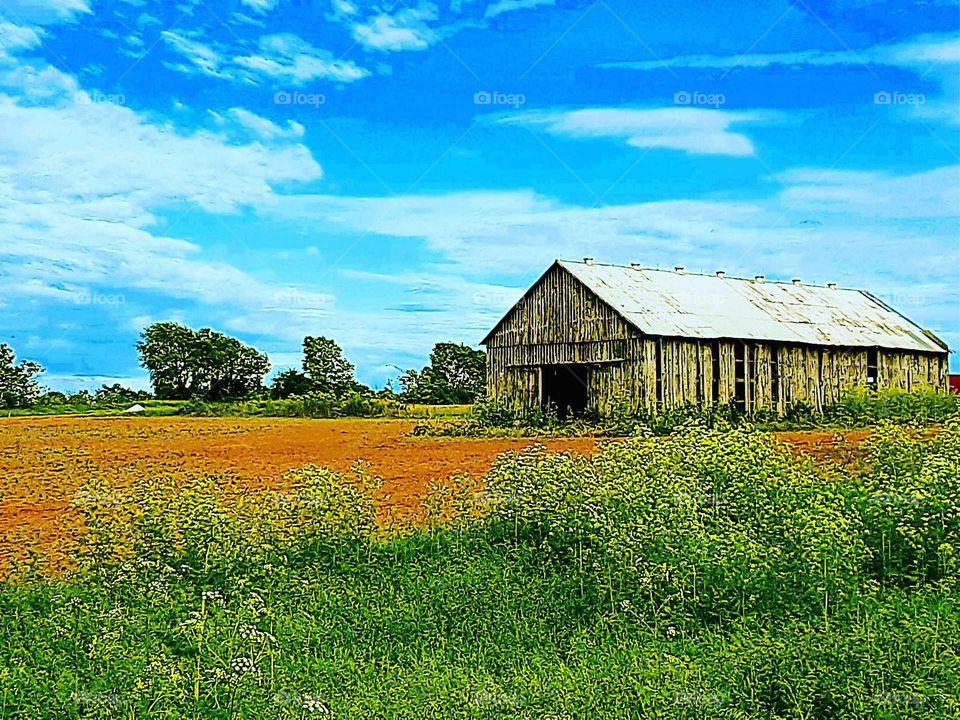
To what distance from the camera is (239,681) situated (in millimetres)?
7207

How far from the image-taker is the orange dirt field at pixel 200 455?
12.6 m

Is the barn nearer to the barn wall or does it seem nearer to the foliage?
the barn wall

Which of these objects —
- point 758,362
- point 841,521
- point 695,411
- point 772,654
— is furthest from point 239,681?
point 758,362

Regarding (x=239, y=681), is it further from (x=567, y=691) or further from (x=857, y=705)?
(x=857, y=705)

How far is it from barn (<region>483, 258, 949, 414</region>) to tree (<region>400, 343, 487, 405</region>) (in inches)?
528

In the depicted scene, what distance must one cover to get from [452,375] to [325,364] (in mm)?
5421

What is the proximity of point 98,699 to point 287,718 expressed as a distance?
4.21ft

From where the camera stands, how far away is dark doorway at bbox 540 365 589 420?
29.5 meters

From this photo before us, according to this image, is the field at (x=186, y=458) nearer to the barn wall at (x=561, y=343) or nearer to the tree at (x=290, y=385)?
the barn wall at (x=561, y=343)

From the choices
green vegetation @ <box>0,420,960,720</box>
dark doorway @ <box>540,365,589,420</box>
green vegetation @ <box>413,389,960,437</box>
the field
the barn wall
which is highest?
the barn wall

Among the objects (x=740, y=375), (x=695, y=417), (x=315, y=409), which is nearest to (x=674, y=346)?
(x=695, y=417)

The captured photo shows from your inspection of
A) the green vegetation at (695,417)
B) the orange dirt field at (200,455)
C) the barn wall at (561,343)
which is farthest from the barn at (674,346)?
the orange dirt field at (200,455)

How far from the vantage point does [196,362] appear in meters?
44.2

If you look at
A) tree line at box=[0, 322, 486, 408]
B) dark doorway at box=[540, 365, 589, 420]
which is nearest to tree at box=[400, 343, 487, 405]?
tree line at box=[0, 322, 486, 408]
